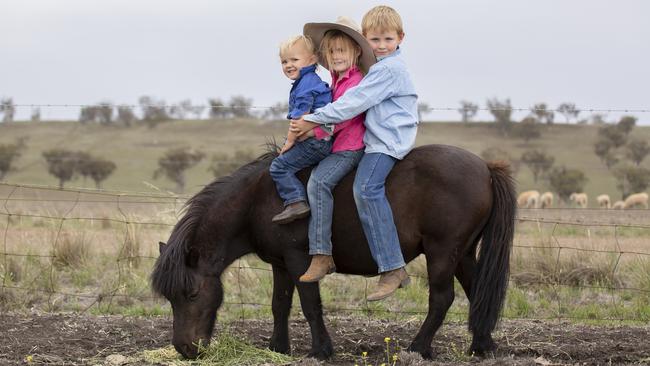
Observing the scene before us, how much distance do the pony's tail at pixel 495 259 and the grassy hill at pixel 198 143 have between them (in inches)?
1058

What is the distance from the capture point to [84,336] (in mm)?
6980

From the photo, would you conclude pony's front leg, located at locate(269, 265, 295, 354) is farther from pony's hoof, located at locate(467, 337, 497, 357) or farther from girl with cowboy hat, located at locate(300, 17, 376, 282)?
pony's hoof, located at locate(467, 337, 497, 357)

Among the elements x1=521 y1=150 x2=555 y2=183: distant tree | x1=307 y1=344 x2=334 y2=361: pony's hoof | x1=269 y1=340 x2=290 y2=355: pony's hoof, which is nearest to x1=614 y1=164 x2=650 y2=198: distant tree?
x1=521 y1=150 x2=555 y2=183: distant tree

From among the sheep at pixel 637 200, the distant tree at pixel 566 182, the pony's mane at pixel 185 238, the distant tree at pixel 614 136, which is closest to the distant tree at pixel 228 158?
the distant tree at pixel 566 182

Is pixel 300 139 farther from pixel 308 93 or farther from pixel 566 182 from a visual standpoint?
pixel 566 182

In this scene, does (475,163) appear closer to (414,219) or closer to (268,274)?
(414,219)

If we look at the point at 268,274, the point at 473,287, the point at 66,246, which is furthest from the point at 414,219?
the point at 66,246

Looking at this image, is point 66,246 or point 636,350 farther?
point 66,246

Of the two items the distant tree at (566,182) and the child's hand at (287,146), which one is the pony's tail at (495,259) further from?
the distant tree at (566,182)

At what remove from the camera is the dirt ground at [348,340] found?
6125 millimetres

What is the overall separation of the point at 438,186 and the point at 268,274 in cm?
428

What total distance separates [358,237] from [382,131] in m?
0.81

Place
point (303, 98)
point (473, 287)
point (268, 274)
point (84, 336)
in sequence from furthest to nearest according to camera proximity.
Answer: point (268, 274) → point (84, 336) → point (473, 287) → point (303, 98)

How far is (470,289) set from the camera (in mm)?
6629
